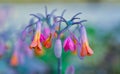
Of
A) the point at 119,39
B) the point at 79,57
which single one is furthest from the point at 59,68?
the point at 119,39

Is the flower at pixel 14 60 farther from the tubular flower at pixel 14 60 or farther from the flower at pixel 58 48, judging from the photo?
the flower at pixel 58 48

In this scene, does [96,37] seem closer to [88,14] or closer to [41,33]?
[88,14]

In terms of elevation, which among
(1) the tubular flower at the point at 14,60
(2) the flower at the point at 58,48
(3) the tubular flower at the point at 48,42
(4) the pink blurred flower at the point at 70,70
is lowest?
(4) the pink blurred flower at the point at 70,70

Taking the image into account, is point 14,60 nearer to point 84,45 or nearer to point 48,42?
point 48,42

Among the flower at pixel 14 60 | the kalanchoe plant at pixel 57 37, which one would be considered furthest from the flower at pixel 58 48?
the flower at pixel 14 60

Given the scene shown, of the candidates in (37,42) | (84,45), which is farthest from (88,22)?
(37,42)

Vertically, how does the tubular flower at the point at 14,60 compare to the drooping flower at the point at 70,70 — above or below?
above

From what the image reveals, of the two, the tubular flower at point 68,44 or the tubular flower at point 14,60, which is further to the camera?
the tubular flower at point 14,60

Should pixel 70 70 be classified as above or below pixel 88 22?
below

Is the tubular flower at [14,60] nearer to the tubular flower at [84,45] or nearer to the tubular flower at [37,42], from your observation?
the tubular flower at [37,42]
